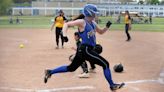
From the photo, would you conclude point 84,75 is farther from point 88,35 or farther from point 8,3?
point 8,3

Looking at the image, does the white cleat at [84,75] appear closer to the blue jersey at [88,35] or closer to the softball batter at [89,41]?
the softball batter at [89,41]

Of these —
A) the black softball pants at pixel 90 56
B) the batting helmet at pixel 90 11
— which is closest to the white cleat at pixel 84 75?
the black softball pants at pixel 90 56

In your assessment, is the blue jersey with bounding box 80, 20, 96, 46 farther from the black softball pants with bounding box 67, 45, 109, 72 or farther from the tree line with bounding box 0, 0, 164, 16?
the tree line with bounding box 0, 0, 164, 16

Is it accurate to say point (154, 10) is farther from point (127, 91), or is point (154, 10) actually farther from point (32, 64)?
point (127, 91)

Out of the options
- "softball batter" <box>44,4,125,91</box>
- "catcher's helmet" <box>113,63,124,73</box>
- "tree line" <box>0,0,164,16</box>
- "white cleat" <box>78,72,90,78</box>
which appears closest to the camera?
"softball batter" <box>44,4,125,91</box>

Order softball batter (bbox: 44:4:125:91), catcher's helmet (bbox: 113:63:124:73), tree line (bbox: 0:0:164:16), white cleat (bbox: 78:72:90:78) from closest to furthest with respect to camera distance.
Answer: softball batter (bbox: 44:4:125:91)
white cleat (bbox: 78:72:90:78)
catcher's helmet (bbox: 113:63:124:73)
tree line (bbox: 0:0:164:16)

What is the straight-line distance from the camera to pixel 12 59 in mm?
15414

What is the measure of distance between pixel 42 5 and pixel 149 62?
4159 cm

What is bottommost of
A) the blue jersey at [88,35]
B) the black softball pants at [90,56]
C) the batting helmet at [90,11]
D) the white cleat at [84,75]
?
the white cleat at [84,75]

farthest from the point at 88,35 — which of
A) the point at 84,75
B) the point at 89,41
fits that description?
the point at 84,75

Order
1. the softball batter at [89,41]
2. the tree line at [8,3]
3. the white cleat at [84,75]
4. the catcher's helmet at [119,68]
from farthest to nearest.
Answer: the tree line at [8,3], the catcher's helmet at [119,68], the white cleat at [84,75], the softball batter at [89,41]

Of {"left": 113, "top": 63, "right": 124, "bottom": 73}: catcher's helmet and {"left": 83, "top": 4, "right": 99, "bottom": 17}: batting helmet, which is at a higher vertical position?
{"left": 83, "top": 4, "right": 99, "bottom": 17}: batting helmet

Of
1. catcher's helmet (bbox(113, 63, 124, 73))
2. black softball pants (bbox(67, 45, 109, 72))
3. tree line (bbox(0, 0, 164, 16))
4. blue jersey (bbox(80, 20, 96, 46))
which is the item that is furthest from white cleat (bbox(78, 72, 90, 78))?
tree line (bbox(0, 0, 164, 16))

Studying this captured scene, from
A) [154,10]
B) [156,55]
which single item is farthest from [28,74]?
[154,10]
